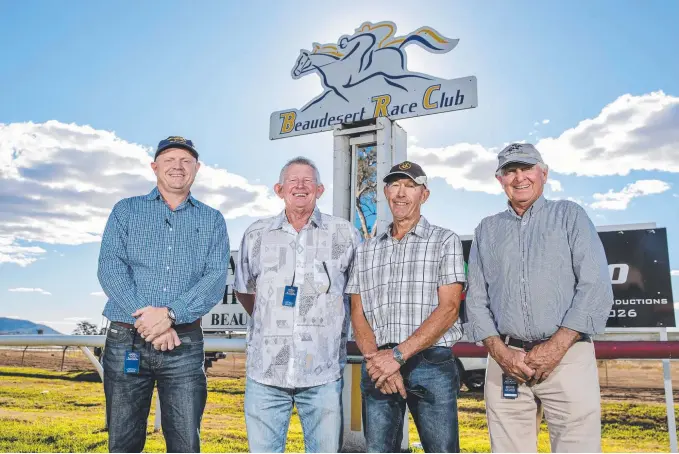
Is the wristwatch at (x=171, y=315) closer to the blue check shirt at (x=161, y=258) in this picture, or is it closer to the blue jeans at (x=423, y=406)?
the blue check shirt at (x=161, y=258)

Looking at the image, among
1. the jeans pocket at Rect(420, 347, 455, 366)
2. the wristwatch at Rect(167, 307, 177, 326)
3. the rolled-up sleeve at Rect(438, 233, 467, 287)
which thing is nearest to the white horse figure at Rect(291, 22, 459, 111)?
the rolled-up sleeve at Rect(438, 233, 467, 287)

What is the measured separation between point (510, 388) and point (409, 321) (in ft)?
1.93

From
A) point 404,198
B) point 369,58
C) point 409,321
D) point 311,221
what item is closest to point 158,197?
point 311,221

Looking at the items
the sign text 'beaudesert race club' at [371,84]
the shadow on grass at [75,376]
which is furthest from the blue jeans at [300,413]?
the shadow on grass at [75,376]

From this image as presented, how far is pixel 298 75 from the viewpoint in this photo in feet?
18.2

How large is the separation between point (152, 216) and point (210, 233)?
0.32m

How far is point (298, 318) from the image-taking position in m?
2.68

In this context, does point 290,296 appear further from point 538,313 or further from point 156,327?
point 538,313

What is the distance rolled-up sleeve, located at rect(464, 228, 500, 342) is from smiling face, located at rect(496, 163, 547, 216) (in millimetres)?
292

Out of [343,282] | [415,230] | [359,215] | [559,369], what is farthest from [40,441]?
[559,369]

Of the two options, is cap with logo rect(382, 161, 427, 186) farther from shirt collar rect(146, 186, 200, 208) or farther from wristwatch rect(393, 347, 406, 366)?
shirt collar rect(146, 186, 200, 208)

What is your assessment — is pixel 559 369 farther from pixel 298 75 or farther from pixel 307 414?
pixel 298 75

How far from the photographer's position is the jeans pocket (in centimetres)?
249

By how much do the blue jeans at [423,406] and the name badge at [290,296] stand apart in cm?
51
